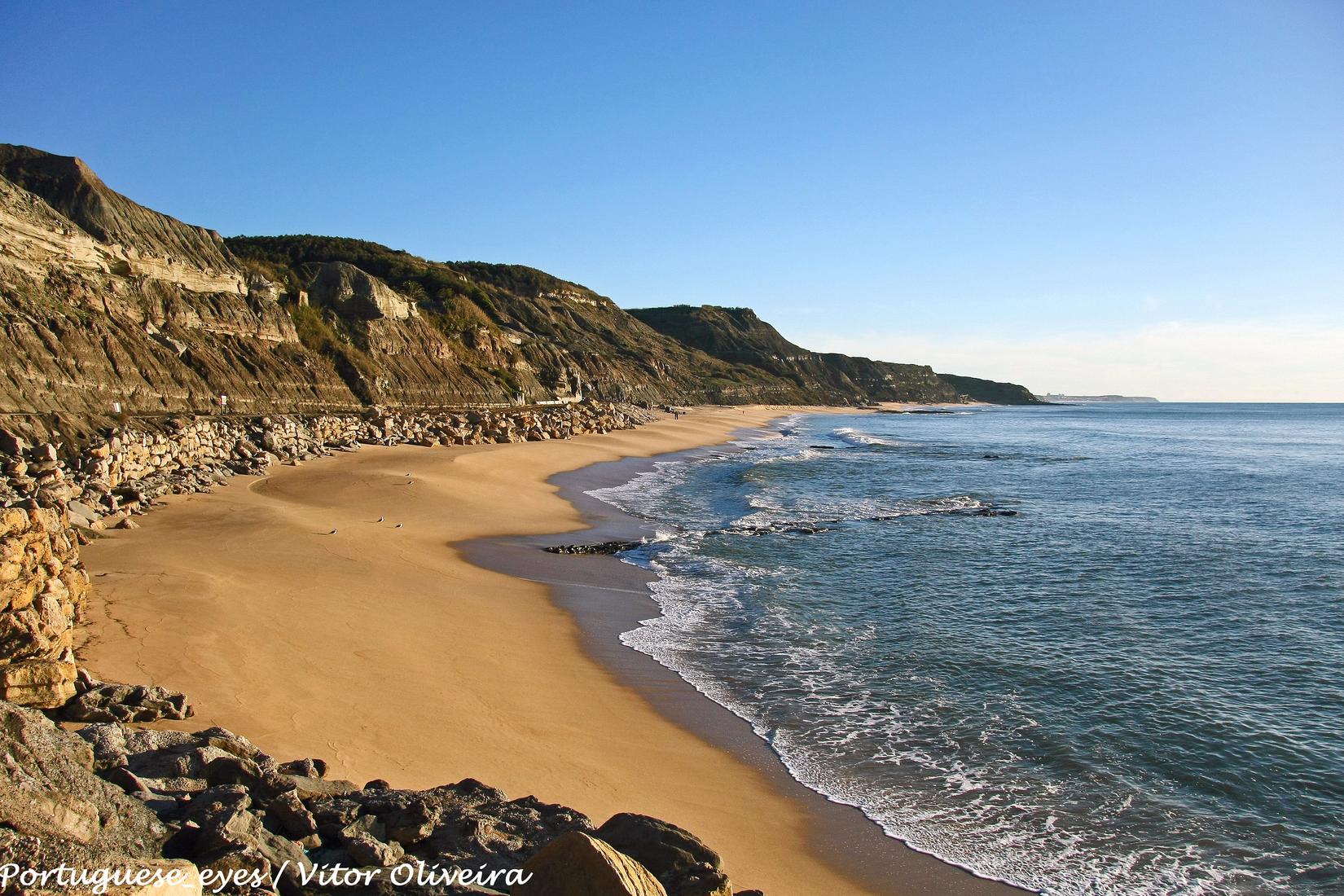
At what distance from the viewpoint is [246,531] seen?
15.6 meters

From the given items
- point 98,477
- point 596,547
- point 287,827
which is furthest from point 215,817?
point 98,477

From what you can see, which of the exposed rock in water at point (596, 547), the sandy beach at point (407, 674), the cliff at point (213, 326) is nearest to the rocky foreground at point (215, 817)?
the sandy beach at point (407, 674)

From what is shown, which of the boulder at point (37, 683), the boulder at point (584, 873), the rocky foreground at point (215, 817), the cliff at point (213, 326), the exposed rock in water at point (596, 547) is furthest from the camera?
the cliff at point (213, 326)

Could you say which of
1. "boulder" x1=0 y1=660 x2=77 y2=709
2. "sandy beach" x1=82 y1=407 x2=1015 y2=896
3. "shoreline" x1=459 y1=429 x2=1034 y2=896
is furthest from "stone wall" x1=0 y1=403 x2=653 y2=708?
"shoreline" x1=459 y1=429 x2=1034 y2=896

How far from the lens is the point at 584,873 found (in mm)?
4328

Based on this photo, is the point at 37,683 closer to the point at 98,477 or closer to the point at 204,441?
the point at 98,477

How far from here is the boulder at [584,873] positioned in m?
4.23

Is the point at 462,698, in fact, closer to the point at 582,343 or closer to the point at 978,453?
the point at 978,453

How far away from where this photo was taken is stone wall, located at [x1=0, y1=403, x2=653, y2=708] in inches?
266

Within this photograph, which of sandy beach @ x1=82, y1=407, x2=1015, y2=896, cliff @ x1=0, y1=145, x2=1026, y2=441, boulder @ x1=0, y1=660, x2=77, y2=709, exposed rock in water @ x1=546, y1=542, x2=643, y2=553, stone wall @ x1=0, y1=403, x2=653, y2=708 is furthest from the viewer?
cliff @ x1=0, y1=145, x2=1026, y2=441

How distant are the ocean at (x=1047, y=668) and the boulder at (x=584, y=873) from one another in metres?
4.06

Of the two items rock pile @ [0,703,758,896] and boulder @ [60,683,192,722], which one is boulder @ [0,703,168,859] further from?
boulder @ [60,683,192,722]

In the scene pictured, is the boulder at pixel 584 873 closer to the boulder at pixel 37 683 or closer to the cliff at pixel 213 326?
the boulder at pixel 37 683

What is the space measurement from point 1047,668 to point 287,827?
10.5m
